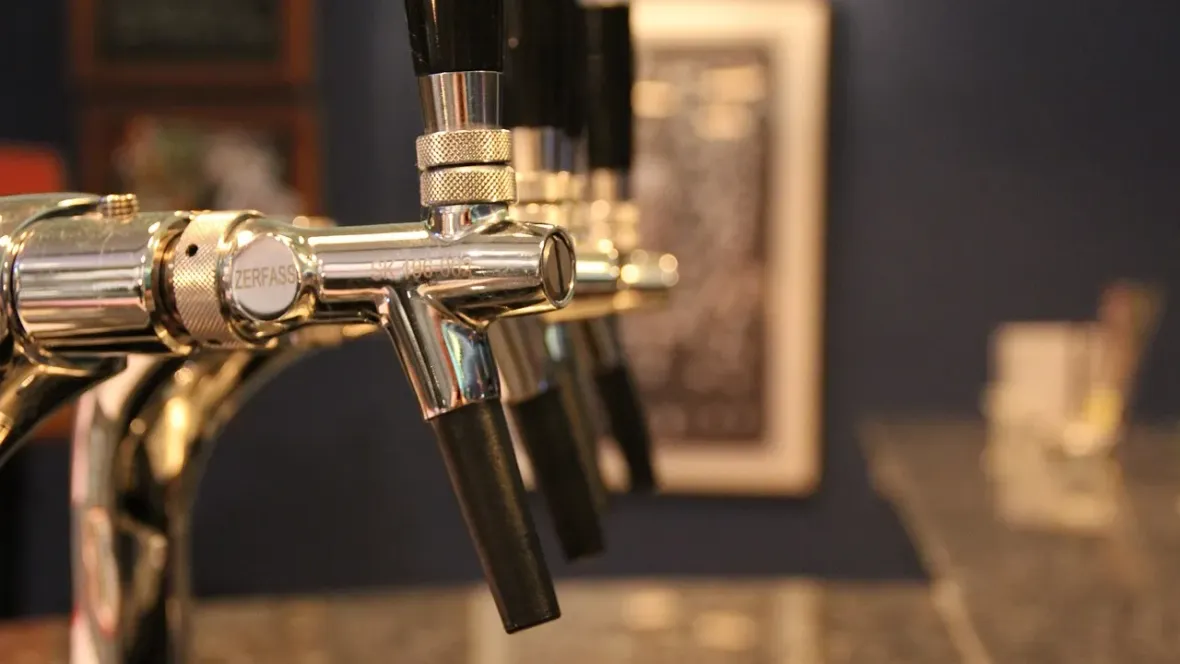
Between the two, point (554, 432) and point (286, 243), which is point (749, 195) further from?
point (286, 243)

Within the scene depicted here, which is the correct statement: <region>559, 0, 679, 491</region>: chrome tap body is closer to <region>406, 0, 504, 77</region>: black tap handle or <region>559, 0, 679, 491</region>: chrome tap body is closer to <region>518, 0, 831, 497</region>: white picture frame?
<region>406, 0, 504, 77</region>: black tap handle

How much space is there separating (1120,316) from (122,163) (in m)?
2.01

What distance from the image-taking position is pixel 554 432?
60 centimetres

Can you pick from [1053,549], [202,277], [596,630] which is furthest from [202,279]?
[1053,549]

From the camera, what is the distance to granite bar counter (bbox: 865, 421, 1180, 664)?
0.97 m

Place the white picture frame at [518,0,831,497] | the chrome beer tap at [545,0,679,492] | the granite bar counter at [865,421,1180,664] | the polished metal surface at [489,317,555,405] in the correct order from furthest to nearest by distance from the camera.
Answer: the white picture frame at [518,0,831,497]
the granite bar counter at [865,421,1180,664]
the chrome beer tap at [545,0,679,492]
the polished metal surface at [489,317,555,405]

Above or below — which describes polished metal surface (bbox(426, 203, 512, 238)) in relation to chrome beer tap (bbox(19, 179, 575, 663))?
above

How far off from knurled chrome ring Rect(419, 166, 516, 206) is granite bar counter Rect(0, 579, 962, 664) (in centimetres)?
70

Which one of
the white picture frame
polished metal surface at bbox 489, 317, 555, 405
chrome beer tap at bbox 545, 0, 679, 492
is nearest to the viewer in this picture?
polished metal surface at bbox 489, 317, 555, 405

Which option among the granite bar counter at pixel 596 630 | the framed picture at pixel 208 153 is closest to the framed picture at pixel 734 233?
the framed picture at pixel 208 153

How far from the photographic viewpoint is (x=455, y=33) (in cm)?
42

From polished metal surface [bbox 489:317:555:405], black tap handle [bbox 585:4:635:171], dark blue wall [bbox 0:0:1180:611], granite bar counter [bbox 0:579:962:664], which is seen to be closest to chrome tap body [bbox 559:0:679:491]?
black tap handle [bbox 585:4:635:171]

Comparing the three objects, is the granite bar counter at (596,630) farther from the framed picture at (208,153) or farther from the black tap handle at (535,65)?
the framed picture at (208,153)

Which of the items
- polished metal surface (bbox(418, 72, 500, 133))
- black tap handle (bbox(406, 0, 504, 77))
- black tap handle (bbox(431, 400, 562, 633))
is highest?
black tap handle (bbox(406, 0, 504, 77))
